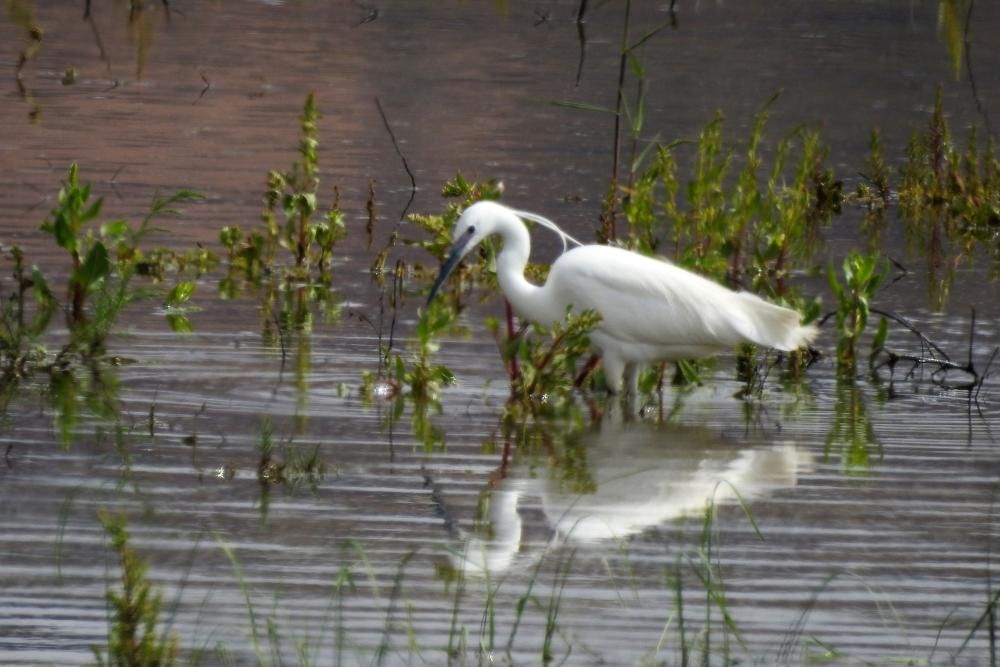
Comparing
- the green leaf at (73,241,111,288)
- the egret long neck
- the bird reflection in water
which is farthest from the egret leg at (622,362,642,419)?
the green leaf at (73,241,111,288)

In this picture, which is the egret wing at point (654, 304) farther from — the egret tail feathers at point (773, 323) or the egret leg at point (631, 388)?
the egret leg at point (631, 388)

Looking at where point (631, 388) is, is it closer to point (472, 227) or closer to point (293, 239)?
point (472, 227)

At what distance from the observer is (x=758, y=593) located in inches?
209

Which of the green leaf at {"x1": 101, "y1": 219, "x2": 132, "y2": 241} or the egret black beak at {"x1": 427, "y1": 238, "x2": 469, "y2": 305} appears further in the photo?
the green leaf at {"x1": 101, "y1": 219, "x2": 132, "y2": 241}

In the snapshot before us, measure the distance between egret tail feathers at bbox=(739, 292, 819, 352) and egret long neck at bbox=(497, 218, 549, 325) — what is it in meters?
0.86

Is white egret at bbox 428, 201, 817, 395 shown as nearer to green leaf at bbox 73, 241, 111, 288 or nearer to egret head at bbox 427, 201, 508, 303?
egret head at bbox 427, 201, 508, 303

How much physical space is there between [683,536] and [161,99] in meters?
13.7

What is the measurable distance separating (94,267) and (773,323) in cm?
286

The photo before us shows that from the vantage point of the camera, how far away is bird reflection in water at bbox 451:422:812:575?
5.81 meters

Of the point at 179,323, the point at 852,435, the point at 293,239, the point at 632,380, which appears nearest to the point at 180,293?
the point at 179,323

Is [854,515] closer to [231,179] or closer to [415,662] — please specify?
[415,662]

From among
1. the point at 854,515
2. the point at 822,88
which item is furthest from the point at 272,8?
the point at 854,515

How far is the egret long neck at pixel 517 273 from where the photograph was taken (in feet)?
27.0

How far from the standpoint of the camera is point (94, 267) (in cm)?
842
